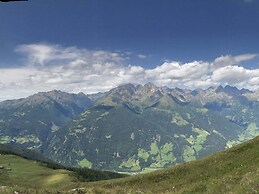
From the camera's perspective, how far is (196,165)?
6238 centimetres

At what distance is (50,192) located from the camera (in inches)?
1027

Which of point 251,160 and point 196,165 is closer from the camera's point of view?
point 251,160

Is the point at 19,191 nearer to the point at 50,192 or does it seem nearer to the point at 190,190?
the point at 50,192

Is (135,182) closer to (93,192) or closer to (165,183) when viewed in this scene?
(165,183)

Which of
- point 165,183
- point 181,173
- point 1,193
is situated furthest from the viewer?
point 181,173

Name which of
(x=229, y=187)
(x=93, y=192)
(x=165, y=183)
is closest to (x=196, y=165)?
(x=165, y=183)

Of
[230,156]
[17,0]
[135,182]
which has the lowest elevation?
[135,182]

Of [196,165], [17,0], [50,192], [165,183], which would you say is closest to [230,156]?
[196,165]

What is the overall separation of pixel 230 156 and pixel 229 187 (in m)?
28.8

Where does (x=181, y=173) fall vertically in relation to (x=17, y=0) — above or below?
below

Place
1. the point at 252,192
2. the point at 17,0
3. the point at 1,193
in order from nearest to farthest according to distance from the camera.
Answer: the point at 17,0
the point at 1,193
the point at 252,192

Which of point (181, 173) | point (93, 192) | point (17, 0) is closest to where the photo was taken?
point (17, 0)

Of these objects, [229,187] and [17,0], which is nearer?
[17,0]

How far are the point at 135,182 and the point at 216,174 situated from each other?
18.3 m
